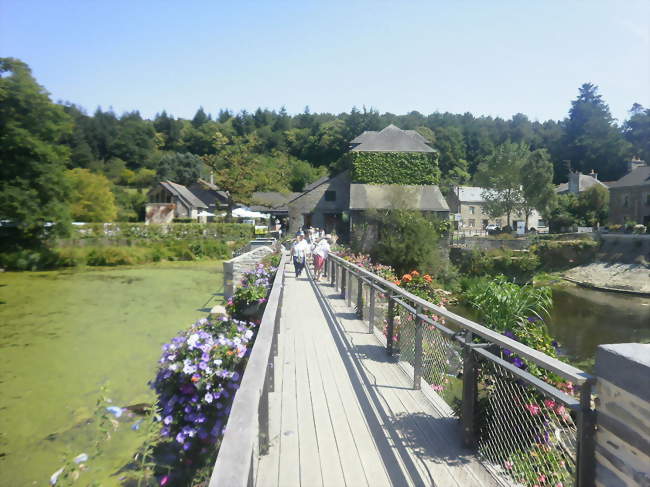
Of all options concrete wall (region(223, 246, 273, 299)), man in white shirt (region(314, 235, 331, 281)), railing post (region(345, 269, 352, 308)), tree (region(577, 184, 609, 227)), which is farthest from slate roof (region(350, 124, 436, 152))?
railing post (region(345, 269, 352, 308))

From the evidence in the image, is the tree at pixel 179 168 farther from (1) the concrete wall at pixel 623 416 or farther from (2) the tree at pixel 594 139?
(1) the concrete wall at pixel 623 416

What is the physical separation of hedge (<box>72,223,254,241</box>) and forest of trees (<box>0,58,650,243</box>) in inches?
481

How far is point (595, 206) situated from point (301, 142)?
216 ft

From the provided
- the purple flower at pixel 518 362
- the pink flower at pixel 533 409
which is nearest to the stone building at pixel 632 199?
the purple flower at pixel 518 362

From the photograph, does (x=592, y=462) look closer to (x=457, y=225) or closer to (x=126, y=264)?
(x=126, y=264)

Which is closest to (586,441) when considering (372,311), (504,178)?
(372,311)

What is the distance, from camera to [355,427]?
4.02 metres

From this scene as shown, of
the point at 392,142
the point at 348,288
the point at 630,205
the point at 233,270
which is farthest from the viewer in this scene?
the point at 630,205

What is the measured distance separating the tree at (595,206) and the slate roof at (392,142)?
2588 cm

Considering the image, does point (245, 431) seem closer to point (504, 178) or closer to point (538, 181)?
point (538, 181)

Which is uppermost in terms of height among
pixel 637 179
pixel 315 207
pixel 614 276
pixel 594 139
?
pixel 594 139

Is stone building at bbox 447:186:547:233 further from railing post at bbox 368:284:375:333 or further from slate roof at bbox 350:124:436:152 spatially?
railing post at bbox 368:284:375:333

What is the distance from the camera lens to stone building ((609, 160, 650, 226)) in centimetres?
4547

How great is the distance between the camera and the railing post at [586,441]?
230cm
